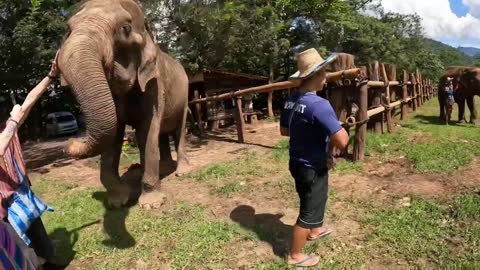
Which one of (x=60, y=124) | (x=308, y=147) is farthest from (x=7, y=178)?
(x=60, y=124)

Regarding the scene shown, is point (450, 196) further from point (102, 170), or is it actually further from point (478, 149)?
point (102, 170)

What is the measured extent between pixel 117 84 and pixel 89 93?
48.5 inches

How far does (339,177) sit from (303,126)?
3.01 meters

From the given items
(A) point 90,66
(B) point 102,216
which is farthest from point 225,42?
(A) point 90,66

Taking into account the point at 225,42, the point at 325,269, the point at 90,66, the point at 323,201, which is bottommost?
the point at 325,269

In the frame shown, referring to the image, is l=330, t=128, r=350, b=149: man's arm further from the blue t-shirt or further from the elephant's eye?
the elephant's eye

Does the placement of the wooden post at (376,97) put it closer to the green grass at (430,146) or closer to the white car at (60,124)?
the green grass at (430,146)

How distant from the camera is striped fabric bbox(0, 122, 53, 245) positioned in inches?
141

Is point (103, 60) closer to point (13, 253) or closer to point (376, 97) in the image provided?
point (13, 253)

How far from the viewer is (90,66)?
406 cm

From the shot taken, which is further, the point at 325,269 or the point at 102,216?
the point at 102,216

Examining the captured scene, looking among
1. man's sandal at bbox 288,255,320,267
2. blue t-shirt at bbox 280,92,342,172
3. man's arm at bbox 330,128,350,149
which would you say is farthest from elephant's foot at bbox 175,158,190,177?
man's arm at bbox 330,128,350,149

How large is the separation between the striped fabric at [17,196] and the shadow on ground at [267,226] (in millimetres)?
2275

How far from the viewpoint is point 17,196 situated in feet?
12.2
